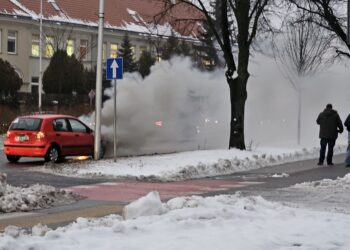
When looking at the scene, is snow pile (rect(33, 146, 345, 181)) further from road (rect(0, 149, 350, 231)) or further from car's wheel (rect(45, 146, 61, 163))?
car's wheel (rect(45, 146, 61, 163))

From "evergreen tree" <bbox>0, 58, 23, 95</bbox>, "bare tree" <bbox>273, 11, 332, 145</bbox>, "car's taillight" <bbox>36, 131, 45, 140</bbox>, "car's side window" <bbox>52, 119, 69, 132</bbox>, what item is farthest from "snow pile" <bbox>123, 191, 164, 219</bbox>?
"evergreen tree" <bbox>0, 58, 23, 95</bbox>

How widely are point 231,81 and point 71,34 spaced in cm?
3954

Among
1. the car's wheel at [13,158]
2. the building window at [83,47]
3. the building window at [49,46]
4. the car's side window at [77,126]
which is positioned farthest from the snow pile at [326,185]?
the building window at [83,47]

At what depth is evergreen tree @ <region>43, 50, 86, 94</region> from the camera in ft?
171

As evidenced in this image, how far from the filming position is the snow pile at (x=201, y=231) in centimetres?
695

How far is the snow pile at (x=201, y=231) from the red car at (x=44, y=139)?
33.9 ft

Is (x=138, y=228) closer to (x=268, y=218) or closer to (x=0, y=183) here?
(x=268, y=218)

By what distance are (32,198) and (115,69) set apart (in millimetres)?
7612

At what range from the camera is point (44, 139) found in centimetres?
1925

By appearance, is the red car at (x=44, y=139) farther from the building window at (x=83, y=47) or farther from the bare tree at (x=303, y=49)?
the building window at (x=83, y=47)

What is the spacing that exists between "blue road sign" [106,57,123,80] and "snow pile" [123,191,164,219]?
930cm

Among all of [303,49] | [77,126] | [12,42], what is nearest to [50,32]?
[12,42]

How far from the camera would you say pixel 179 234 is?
760cm

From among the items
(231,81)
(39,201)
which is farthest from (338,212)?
(231,81)
